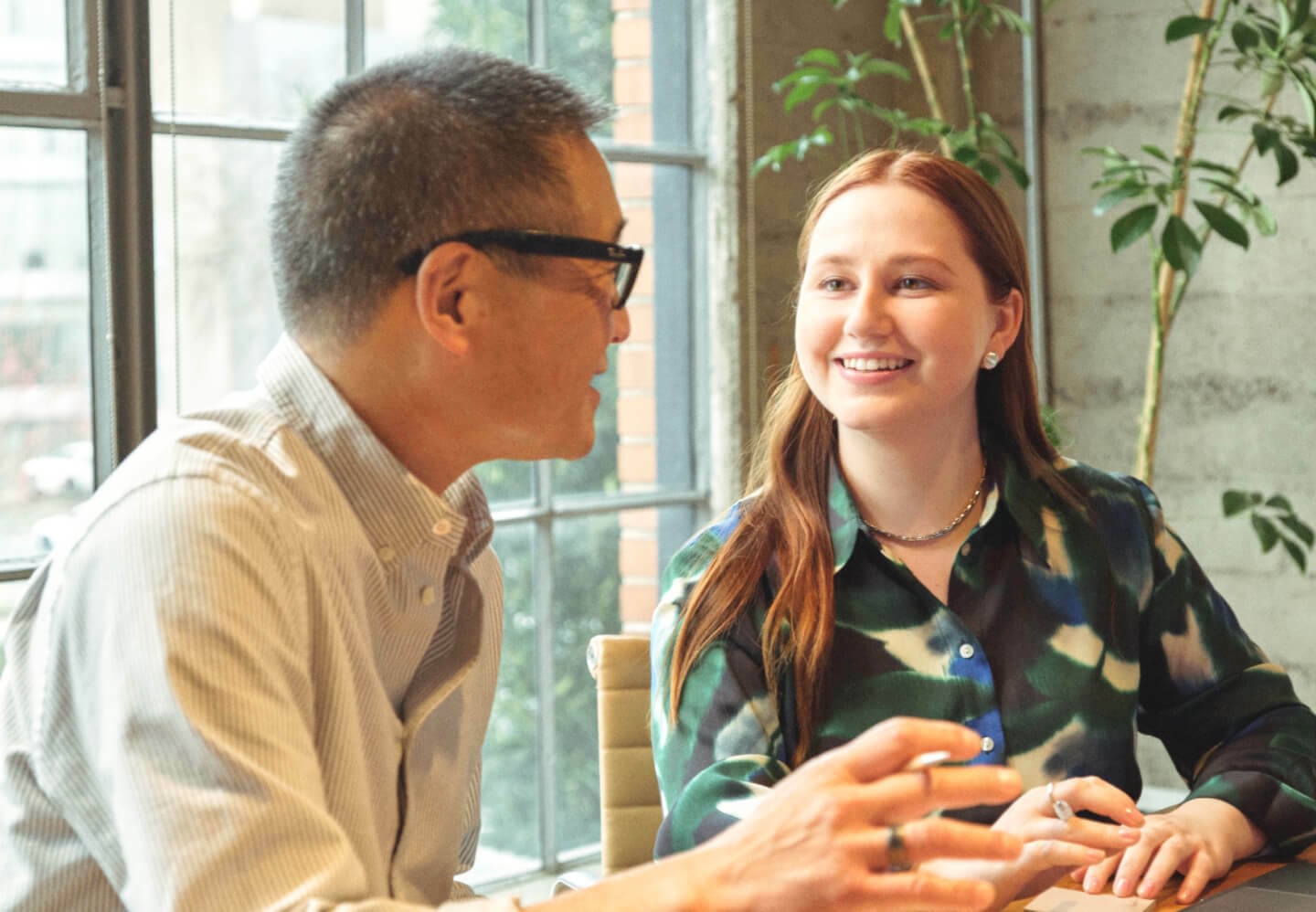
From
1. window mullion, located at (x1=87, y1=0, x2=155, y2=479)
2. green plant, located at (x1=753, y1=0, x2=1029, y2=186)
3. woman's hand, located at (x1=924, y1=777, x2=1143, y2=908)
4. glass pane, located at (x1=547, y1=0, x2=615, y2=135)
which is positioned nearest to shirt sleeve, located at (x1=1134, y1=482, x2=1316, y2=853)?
woman's hand, located at (x1=924, y1=777, x2=1143, y2=908)

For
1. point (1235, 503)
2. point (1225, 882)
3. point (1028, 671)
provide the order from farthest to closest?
1. point (1235, 503)
2. point (1028, 671)
3. point (1225, 882)

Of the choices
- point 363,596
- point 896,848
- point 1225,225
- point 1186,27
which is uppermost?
point 1186,27

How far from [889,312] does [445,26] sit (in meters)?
1.66

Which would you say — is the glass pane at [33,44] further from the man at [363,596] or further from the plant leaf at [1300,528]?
the plant leaf at [1300,528]

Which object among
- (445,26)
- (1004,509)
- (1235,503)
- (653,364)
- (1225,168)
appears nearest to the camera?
(1004,509)

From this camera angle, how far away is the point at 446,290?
3.51ft

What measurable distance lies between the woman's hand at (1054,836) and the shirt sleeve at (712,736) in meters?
0.24

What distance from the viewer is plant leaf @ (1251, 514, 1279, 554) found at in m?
3.02

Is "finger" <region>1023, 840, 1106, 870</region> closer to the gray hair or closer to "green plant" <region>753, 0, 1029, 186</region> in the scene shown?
the gray hair

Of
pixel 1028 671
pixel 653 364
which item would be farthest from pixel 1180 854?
pixel 653 364

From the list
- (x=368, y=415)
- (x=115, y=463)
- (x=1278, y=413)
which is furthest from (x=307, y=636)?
(x=1278, y=413)

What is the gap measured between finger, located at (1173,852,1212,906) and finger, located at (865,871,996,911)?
570mm

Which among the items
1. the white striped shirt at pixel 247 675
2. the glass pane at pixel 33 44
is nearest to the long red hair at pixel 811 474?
the white striped shirt at pixel 247 675

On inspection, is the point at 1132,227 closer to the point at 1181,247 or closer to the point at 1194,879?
the point at 1181,247
